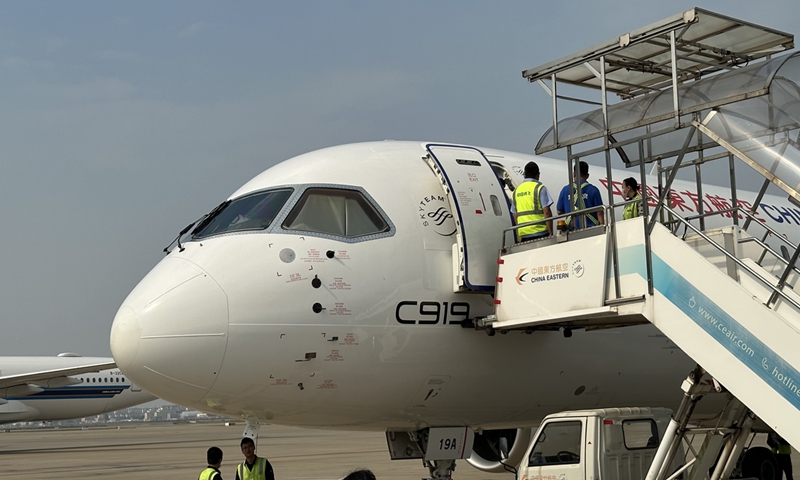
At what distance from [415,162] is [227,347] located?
3444 millimetres

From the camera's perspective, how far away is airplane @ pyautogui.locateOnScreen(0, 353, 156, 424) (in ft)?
136

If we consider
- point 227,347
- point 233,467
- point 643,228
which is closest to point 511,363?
point 643,228

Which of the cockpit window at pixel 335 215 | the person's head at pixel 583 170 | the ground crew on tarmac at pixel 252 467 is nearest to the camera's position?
the ground crew on tarmac at pixel 252 467

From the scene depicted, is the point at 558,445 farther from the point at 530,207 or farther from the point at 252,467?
the point at 252,467

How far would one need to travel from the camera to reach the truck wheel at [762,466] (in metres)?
13.2

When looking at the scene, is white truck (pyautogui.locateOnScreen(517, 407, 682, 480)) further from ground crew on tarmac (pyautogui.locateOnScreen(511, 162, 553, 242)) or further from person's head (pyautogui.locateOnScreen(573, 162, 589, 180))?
person's head (pyautogui.locateOnScreen(573, 162, 589, 180))

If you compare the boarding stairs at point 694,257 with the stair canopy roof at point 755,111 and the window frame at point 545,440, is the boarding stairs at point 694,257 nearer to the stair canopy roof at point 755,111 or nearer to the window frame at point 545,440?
the stair canopy roof at point 755,111

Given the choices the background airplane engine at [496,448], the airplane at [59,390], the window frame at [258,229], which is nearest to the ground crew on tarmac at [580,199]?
the window frame at [258,229]

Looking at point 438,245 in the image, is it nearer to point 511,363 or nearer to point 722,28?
point 511,363

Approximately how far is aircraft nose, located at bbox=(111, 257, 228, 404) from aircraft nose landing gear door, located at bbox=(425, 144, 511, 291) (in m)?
2.78

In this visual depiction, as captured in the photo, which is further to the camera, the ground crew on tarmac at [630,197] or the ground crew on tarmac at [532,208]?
the ground crew on tarmac at [630,197]

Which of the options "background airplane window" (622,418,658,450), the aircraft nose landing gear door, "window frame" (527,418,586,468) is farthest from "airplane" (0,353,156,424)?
"background airplane window" (622,418,658,450)

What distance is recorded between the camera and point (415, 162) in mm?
11336

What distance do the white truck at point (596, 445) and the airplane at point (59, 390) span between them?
3225 centimetres
